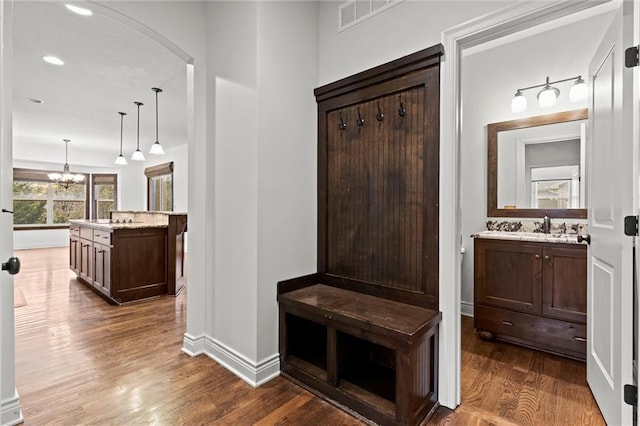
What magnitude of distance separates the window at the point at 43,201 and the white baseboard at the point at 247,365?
9381mm

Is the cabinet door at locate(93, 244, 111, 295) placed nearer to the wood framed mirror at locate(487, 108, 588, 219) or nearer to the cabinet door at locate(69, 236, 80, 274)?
the cabinet door at locate(69, 236, 80, 274)

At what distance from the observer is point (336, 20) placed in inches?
96.4

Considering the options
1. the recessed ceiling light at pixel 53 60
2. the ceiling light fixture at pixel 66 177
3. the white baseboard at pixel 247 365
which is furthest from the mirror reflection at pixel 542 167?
the ceiling light fixture at pixel 66 177

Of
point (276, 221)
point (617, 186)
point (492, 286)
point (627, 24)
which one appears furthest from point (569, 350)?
point (276, 221)

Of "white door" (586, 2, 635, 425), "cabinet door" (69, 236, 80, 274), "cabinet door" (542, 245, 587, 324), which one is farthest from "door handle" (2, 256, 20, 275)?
"cabinet door" (69, 236, 80, 274)

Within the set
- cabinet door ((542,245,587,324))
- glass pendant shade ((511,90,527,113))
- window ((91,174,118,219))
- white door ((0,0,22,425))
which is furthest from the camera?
window ((91,174,118,219))

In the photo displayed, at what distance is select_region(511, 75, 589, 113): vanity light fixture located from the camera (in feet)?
8.87

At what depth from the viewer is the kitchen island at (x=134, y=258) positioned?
3838mm

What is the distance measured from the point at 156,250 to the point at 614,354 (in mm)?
4551

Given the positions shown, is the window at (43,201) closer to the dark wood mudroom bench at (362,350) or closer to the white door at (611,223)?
the dark wood mudroom bench at (362,350)

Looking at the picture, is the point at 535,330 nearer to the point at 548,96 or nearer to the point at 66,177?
the point at 548,96

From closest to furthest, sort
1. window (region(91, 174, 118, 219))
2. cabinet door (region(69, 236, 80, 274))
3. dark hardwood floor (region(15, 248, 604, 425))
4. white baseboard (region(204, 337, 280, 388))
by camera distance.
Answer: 1. dark hardwood floor (region(15, 248, 604, 425))
2. white baseboard (region(204, 337, 280, 388))
3. cabinet door (region(69, 236, 80, 274))
4. window (region(91, 174, 118, 219))

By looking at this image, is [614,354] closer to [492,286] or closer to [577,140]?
[492,286]

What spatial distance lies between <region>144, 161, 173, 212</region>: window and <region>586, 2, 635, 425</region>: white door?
851cm
